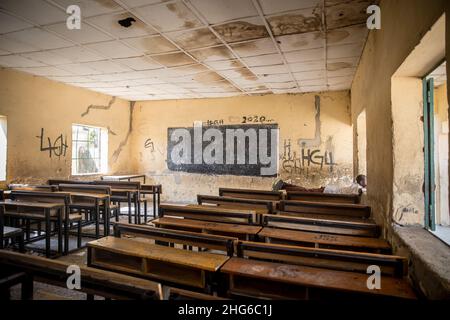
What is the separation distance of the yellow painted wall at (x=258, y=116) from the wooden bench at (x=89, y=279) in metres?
5.83

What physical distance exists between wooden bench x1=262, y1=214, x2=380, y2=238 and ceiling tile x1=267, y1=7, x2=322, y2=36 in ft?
7.11

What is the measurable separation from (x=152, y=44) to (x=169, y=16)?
2.84 ft

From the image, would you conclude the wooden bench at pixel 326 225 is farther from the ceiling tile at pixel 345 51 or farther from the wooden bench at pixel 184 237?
the ceiling tile at pixel 345 51

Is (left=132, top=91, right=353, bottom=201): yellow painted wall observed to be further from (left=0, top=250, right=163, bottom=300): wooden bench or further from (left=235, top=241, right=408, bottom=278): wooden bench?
(left=0, top=250, right=163, bottom=300): wooden bench

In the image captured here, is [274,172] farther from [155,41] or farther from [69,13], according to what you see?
[69,13]

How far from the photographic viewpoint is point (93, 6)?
2.77 meters

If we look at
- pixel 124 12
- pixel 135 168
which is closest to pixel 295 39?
pixel 124 12

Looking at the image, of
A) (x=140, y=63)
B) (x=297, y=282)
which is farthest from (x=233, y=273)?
(x=140, y=63)

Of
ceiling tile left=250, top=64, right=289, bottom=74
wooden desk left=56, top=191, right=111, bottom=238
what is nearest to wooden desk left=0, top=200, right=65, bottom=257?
wooden desk left=56, top=191, right=111, bottom=238

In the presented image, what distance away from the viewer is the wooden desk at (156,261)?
1604 mm

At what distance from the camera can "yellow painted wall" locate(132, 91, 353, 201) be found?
631 cm

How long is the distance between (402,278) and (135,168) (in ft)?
24.4

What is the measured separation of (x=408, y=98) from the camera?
6.81 ft

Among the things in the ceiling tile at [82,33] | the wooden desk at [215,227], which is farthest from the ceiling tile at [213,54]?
the wooden desk at [215,227]
